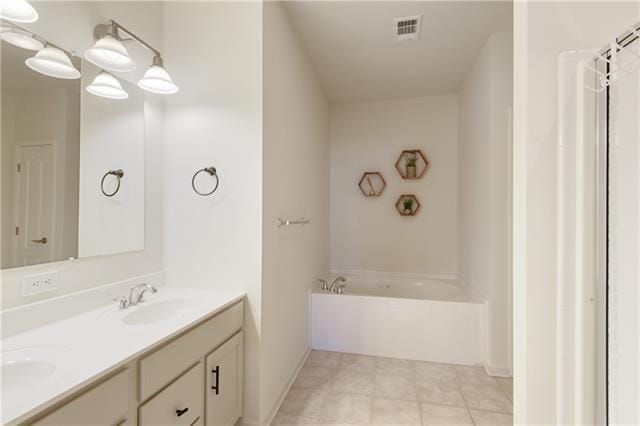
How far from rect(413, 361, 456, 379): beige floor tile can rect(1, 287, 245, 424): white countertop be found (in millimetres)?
1756

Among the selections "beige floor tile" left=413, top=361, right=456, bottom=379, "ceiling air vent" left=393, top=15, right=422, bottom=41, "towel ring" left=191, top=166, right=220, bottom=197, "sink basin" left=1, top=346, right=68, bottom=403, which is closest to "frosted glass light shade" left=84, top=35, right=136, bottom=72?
"towel ring" left=191, top=166, right=220, bottom=197

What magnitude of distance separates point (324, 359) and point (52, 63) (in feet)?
8.79

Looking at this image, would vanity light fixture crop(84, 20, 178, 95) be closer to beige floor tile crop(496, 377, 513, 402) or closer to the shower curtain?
the shower curtain

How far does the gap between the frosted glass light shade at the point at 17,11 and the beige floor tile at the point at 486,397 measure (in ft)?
10.2

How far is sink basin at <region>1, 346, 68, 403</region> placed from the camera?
90 cm

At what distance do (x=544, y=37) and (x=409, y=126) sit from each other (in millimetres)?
2709

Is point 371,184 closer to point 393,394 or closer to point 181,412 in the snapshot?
point 393,394

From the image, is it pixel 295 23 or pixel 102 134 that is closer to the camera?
pixel 102 134

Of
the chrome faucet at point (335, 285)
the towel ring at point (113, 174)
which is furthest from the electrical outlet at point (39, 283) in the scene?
the chrome faucet at point (335, 285)

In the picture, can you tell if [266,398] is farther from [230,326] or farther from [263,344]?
[230,326]

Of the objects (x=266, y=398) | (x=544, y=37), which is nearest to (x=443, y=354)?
(x=266, y=398)

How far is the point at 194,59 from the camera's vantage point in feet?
6.08

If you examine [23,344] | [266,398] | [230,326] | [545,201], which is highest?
[545,201]

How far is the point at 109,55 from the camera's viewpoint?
4.62 feet
